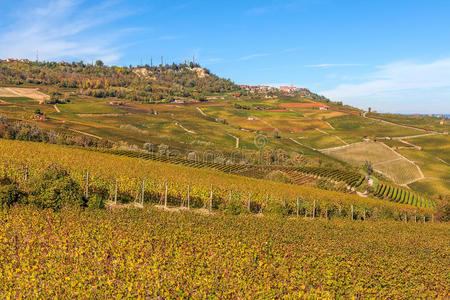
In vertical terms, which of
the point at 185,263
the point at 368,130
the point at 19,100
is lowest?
the point at 185,263

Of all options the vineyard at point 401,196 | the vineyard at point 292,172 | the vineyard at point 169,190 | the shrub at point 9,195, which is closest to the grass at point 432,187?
the vineyard at point 401,196

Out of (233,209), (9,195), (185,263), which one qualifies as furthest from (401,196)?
(9,195)

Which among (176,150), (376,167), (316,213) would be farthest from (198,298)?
(376,167)

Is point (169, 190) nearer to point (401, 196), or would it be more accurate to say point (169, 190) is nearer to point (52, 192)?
point (52, 192)

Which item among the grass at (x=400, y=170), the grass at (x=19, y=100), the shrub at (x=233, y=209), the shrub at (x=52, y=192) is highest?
the grass at (x=19, y=100)

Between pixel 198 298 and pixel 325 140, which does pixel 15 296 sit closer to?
pixel 198 298

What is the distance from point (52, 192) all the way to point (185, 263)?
570 inches

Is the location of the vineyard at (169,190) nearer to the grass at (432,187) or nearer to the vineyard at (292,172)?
the vineyard at (292,172)

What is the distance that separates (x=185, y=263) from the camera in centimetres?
1158

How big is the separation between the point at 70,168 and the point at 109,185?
5.71 metres

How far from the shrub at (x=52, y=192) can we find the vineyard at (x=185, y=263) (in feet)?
18.4

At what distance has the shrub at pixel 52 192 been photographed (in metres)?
21.6

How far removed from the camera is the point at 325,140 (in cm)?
16550

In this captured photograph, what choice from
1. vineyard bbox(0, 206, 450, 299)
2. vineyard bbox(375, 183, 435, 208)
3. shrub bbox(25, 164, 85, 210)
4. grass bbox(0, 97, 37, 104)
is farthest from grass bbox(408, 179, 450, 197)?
grass bbox(0, 97, 37, 104)
